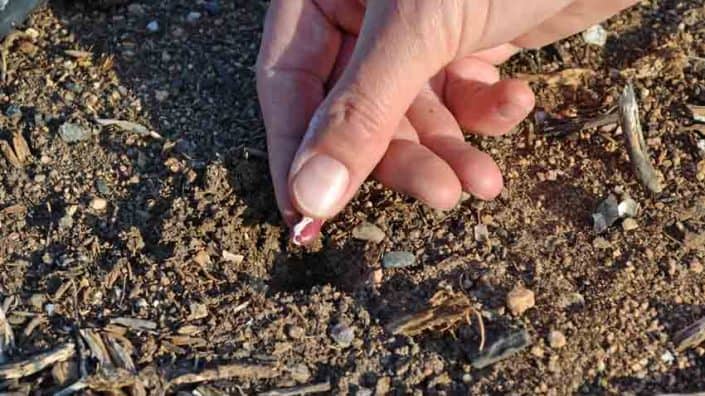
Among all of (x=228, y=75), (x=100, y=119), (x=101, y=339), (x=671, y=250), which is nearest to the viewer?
(x=101, y=339)

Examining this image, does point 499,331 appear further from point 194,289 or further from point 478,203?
point 194,289

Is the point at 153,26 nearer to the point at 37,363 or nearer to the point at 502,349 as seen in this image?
the point at 37,363

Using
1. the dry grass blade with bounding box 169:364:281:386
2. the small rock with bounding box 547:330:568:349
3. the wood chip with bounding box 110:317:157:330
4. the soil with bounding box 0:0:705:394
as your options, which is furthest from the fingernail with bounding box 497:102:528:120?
the wood chip with bounding box 110:317:157:330

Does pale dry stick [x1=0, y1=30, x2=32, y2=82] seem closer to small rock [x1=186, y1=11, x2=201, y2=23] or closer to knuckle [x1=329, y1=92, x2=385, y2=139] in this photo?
small rock [x1=186, y1=11, x2=201, y2=23]

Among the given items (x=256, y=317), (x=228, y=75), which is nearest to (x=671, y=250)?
(x=256, y=317)

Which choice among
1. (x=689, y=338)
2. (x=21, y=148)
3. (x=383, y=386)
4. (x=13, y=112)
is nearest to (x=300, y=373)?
(x=383, y=386)

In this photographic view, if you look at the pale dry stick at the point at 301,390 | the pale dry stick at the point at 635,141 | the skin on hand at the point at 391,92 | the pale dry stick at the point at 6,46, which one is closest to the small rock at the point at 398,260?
the skin on hand at the point at 391,92
